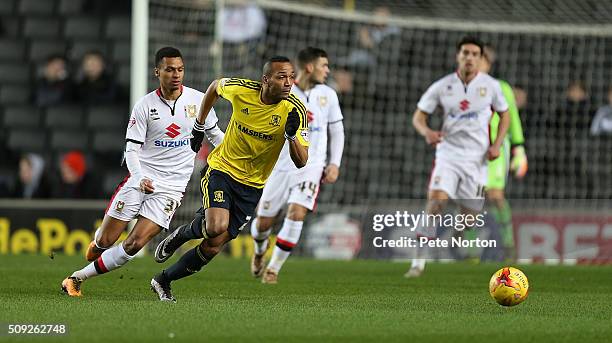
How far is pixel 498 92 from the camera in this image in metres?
13.1

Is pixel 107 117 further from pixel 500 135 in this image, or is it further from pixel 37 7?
pixel 500 135

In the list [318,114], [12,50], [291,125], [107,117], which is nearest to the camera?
[291,125]

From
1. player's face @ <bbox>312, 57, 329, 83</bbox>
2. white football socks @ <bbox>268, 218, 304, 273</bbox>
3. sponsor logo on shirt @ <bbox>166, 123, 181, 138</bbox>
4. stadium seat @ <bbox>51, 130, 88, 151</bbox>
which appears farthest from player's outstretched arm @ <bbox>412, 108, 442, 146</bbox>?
stadium seat @ <bbox>51, 130, 88, 151</bbox>

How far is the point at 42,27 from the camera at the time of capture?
21406 mm

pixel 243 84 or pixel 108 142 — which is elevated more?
pixel 108 142

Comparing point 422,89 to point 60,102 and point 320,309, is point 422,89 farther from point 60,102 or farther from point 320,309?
point 320,309

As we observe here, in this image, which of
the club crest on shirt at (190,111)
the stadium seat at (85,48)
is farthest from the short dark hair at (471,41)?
the stadium seat at (85,48)

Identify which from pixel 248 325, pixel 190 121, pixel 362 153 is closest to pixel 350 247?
pixel 362 153

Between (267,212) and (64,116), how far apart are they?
880 cm

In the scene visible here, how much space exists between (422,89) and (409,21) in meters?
1.61

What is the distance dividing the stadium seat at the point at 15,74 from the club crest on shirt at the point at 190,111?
11.7 metres

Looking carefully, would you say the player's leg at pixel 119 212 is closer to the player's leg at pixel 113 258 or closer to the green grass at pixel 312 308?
the player's leg at pixel 113 258

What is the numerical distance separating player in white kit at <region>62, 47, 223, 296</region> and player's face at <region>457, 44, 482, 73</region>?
382 centimetres

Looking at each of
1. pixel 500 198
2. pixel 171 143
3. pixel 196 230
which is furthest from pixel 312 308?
pixel 500 198
